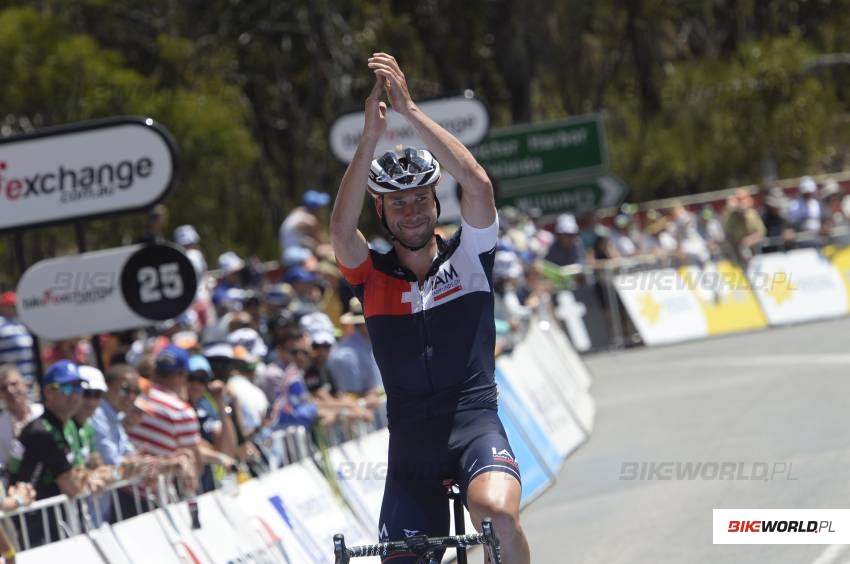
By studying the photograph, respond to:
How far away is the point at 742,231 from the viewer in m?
25.1

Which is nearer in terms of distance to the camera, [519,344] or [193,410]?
[193,410]

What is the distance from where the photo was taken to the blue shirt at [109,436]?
971cm

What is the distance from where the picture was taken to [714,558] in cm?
934

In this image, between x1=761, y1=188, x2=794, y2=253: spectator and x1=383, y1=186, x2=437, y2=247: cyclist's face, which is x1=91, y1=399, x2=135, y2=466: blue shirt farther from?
x1=761, y1=188, x2=794, y2=253: spectator

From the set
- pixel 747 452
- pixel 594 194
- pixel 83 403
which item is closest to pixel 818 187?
pixel 594 194

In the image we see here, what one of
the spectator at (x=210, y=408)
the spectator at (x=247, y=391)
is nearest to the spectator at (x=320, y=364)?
the spectator at (x=247, y=391)

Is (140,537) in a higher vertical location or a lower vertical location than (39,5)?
lower

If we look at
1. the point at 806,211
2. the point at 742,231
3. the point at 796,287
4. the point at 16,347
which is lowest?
the point at 796,287

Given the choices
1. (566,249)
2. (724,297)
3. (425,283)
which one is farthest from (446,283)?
(724,297)

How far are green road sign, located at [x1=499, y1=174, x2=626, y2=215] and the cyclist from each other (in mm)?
18321

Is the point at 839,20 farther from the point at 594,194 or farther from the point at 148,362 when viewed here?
the point at 148,362

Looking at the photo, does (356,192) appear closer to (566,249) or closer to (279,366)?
(279,366)

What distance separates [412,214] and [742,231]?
19.0 m

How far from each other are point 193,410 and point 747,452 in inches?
211
